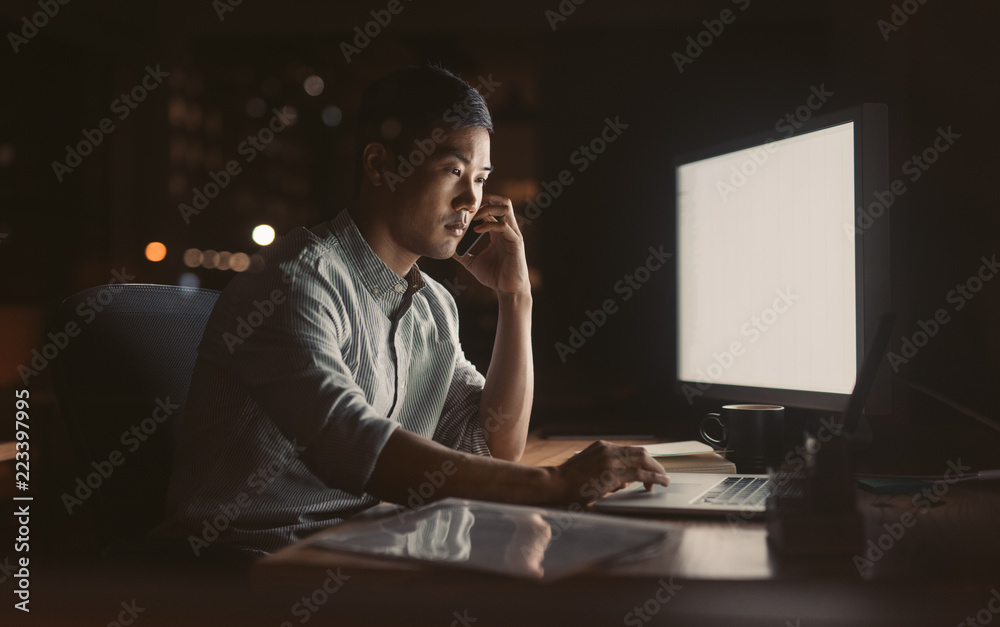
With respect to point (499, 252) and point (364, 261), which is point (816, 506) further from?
point (499, 252)

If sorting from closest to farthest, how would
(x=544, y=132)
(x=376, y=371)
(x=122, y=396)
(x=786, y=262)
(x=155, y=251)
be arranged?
(x=122, y=396) < (x=376, y=371) < (x=786, y=262) < (x=544, y=132) < (x=155, y=251)

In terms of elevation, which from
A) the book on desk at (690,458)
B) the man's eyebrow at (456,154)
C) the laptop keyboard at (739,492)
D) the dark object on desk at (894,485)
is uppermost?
the man's eyebrow at (456,154)

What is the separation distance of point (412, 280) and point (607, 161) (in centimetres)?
113

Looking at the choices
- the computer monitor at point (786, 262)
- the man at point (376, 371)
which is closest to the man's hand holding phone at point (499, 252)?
the man at point (376, 371)

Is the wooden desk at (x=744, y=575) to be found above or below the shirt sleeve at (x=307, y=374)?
below

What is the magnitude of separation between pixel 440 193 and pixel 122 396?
54 centimetres

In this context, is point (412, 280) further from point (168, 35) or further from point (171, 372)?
point (168, 35)

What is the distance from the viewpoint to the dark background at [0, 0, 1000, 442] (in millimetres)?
1455

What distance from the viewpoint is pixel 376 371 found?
1214mm

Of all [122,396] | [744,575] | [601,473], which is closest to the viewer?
[744,575]

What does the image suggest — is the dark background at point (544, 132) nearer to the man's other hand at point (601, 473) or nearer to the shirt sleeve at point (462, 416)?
the shirt sleeve at point (462, 416)

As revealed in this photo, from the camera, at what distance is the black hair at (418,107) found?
1.23 m

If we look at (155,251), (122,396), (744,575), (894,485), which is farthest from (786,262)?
(155,251)

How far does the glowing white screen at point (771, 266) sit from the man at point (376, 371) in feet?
1.16
